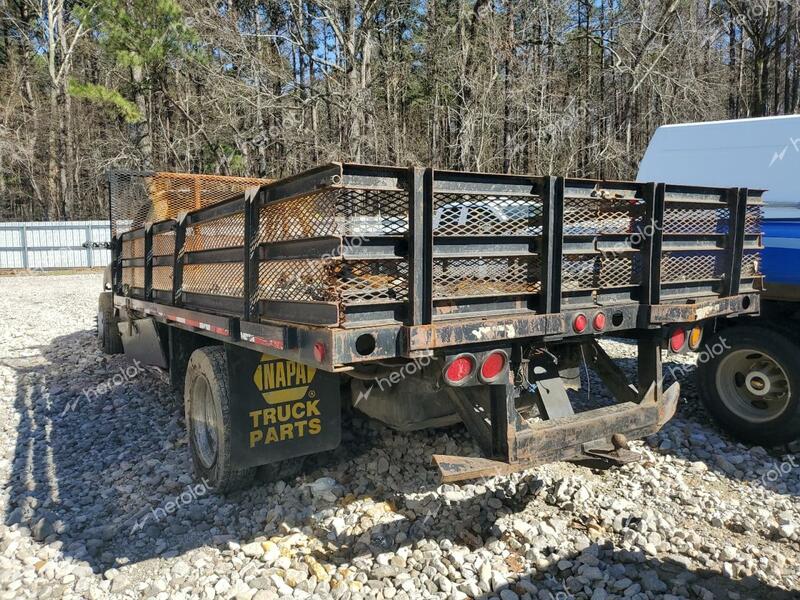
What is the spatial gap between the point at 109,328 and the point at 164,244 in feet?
12.8

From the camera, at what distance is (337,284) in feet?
9.25

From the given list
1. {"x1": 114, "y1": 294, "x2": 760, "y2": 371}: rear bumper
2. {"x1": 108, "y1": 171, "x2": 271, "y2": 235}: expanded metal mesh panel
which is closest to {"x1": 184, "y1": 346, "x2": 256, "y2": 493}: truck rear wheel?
{"x1": 114, "y1": 294, "x2": 760, "y2": 371}: rear bumper

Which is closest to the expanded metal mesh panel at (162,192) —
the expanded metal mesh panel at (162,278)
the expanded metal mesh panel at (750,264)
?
the expanded metal mesh panel at (162,278)

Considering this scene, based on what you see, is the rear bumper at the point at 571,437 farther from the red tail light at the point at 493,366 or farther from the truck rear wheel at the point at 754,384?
the truck rear wheel at the point at 754,384

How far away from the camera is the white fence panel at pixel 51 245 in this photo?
25031 millimetres

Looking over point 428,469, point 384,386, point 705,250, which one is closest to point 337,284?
point 384,386

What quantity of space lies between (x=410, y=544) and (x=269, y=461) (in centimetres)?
108

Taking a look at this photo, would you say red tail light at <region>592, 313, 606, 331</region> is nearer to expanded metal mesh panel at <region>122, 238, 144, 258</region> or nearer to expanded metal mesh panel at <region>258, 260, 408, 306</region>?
expanded metal mesh panel at <region>258, 260, 408, 306</region>

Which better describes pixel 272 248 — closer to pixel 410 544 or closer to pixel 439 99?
pixel 410 544

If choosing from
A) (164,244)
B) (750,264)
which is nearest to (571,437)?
(750,264)

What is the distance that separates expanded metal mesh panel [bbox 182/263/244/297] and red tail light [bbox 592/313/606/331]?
6.55ft

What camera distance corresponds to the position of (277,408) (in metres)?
4.14

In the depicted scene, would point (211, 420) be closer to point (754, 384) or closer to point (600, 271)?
point (600, 271)

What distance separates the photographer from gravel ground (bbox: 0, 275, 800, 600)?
10.9 feet
